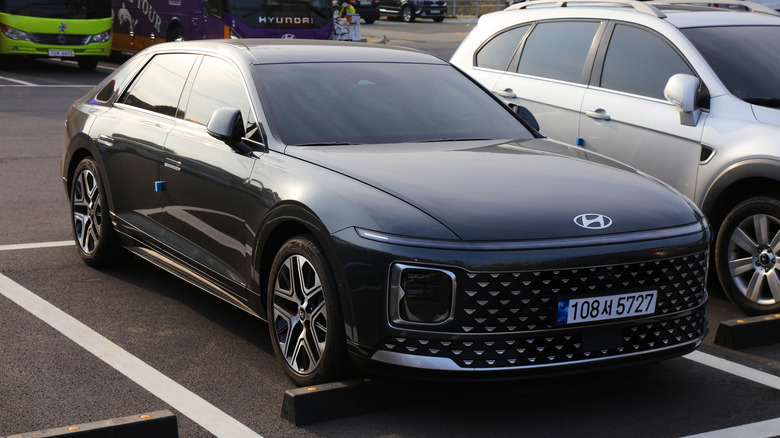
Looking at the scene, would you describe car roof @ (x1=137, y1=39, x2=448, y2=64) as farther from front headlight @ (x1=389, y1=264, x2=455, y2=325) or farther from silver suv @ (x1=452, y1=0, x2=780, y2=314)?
front headlight @ (x1=389, y1=264, x2=455, y2=325)

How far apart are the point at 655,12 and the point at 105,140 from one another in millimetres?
3802

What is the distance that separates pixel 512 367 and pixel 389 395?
657mm

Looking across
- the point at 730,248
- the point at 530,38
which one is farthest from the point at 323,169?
the point at 530,38

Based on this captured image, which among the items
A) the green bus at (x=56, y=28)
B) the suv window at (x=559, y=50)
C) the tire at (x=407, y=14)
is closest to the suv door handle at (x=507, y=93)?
the suv window at (x=559, y=50)

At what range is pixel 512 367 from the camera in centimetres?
438

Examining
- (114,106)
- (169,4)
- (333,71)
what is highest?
(333,71)

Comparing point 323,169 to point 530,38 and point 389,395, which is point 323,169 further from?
point 530,38

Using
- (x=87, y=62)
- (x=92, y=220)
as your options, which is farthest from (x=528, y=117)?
(x=87, y=62)

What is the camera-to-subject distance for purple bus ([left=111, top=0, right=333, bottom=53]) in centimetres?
2228

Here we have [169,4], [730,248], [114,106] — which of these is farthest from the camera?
[169,4]

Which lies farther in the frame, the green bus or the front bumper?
the green bus

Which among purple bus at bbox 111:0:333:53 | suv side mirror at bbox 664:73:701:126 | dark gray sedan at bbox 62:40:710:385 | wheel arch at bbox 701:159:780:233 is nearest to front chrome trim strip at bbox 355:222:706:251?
dark gray sedan at bbox 62:40:710:385

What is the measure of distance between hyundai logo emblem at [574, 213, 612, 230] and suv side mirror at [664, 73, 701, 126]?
2268 mm

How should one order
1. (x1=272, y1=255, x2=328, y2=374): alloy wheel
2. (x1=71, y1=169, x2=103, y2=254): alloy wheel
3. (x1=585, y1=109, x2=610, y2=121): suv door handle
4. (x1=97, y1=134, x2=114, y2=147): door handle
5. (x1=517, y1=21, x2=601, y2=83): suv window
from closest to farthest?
1. (x1=272, y1=255, x2=328, y2=374): alloy wheel
2. (x1=97, y1=134, x2=114, y2=147): door handle
3. (x1=71, y1=169, x2=103, y2=254): alloy wheel
4. (x1=585, y1=109, x2=610, y2=121): suv door handle
5. (x1=517, y1=21, x2=601, y2=83): suv window
